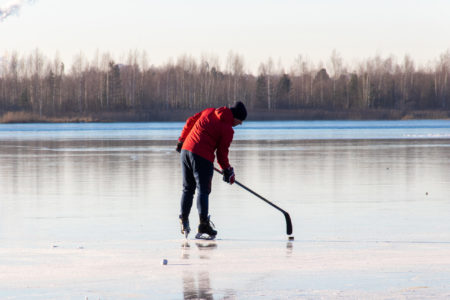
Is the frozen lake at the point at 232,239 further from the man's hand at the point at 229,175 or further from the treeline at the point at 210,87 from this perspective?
the treeline at the point at 210,87

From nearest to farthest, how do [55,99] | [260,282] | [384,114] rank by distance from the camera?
[260,282] < [384,114] < [55,99]

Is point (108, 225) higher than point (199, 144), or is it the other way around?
point (199, 144)

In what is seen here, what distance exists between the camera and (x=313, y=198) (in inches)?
452

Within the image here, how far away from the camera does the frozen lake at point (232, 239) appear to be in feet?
18.6

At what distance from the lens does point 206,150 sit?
820 centimetres

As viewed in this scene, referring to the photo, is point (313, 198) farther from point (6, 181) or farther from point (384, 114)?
point (384, 114)

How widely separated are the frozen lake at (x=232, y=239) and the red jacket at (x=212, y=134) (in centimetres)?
89

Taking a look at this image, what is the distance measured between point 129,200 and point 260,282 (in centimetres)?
578

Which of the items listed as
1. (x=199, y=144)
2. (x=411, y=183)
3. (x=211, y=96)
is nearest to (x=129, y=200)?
(x=199, y=144)

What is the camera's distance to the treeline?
113m

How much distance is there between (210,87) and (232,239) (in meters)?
109

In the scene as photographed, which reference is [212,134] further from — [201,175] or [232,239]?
[232,239]

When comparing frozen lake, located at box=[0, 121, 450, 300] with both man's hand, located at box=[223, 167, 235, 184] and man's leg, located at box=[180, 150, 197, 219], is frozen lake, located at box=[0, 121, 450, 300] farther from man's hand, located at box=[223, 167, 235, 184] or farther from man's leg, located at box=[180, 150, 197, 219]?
man's hand, located at box=[223, 167, 235, 184]

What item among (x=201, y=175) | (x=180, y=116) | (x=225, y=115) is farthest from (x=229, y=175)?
(x=180, y=116)
